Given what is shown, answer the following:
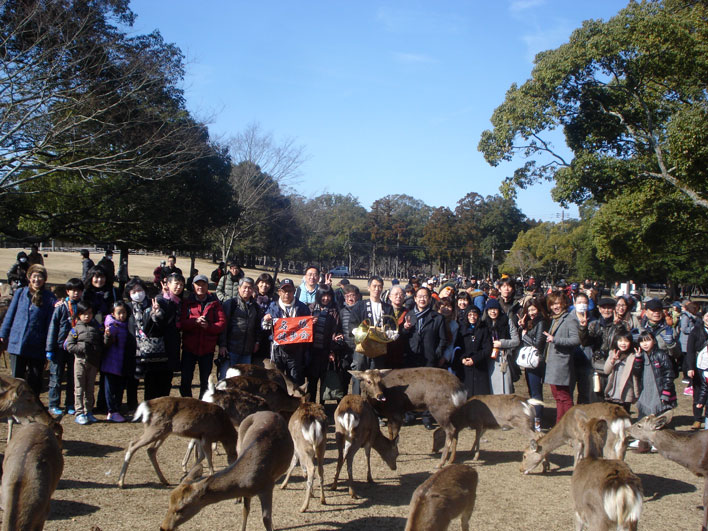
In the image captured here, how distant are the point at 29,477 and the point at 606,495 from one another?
13.9 feet

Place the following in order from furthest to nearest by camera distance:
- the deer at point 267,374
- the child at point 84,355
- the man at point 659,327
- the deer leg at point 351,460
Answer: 1. the man at point 659,327
2. the child at point 84,355
3. the deer at point 267,374
4. the deer leg at point 351,460

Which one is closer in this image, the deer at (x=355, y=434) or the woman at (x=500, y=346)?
the deer at (x=355, y=434)

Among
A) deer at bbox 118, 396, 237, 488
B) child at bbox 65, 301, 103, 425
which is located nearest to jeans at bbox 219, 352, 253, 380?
child at bbox 65, 301, 103, 425

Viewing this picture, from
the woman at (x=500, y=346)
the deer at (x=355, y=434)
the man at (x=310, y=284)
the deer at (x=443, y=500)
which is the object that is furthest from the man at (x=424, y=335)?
the deer at (x=443, y=500)

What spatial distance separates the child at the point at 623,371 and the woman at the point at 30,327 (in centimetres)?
762

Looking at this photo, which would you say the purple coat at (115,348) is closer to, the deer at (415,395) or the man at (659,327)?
the deer at (415,395)

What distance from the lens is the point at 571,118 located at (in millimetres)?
18781

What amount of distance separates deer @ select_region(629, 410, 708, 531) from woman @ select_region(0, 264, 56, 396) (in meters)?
7.22

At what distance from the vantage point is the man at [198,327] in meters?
7.66

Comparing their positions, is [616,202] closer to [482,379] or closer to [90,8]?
[482,379]

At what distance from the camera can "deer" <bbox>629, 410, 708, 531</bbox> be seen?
5383 millimetres

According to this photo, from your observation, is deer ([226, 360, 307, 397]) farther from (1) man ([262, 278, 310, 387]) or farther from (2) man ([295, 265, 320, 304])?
(2) man ([295, 265, 320, 304])

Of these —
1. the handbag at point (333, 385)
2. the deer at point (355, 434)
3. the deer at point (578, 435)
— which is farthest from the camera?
the handbag at point (333, 385)

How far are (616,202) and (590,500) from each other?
16.9m
